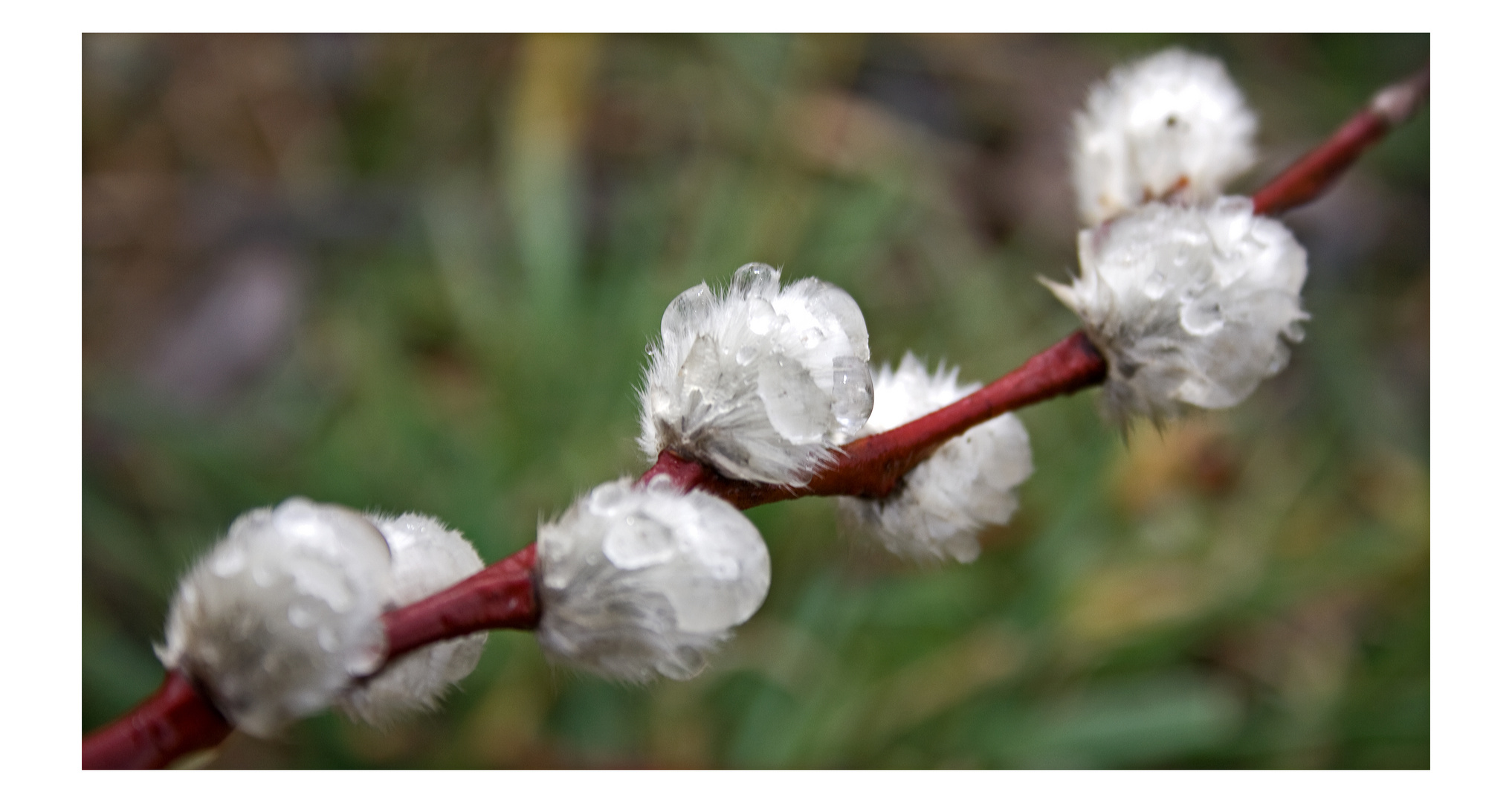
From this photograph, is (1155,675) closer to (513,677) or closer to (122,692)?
(513,677)

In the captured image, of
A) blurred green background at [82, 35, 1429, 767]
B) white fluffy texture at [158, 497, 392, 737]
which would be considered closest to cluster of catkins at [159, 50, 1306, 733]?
white fluffy texture at [158, 497, 392, 737]

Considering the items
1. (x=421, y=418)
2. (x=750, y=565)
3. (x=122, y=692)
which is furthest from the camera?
(x=421, y=418)

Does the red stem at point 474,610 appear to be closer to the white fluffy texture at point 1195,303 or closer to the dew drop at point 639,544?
the dew drop at point 639,544

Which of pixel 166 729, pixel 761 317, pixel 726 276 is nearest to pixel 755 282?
pixel 761 317

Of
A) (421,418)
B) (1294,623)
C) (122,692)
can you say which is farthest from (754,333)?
(1294,623)

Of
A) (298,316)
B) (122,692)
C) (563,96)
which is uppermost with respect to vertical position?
(563,96)

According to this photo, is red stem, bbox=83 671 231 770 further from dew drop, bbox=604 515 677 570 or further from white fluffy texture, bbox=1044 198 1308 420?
white fluffy texture, bbox=1044 198 1308 420
